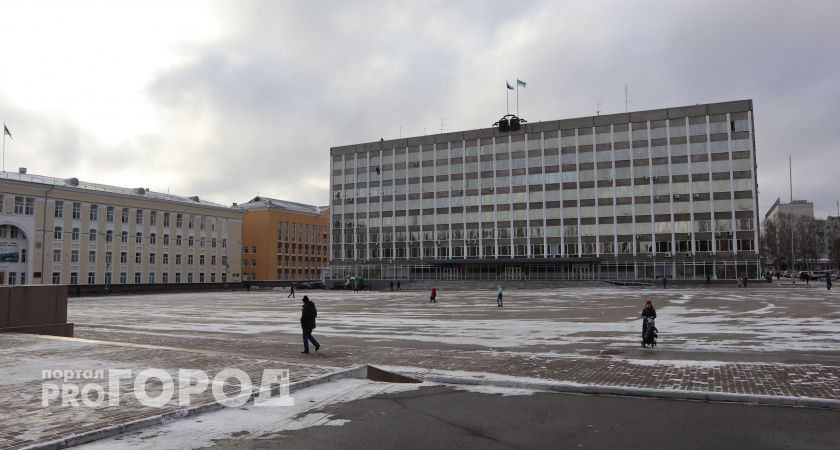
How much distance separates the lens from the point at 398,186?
10162 centimetres

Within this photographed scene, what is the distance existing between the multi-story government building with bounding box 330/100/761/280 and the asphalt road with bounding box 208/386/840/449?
261 ft

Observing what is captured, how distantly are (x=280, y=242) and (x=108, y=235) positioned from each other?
114ft

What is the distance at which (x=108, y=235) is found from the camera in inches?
2972

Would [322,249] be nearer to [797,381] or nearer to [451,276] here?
[451,276]

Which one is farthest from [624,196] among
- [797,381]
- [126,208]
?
[797,381]

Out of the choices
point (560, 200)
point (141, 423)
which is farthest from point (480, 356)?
point (560, 200)

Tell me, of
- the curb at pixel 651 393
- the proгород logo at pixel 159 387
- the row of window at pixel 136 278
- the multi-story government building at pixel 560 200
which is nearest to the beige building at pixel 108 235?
the row of window at pixel 136 278

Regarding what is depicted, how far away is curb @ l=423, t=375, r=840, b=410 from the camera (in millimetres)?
8852

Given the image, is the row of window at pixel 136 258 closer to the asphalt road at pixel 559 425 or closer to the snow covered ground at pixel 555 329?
the snow covered ground at pixel 555 329

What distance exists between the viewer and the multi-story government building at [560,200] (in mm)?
81062

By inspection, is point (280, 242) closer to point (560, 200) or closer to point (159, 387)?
point (560, 200)

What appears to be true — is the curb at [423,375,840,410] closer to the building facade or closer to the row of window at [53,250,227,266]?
the row of window at [53,250,227,266]

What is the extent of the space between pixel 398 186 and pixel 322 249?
27.5 meters

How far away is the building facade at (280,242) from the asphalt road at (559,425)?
94.8 m
